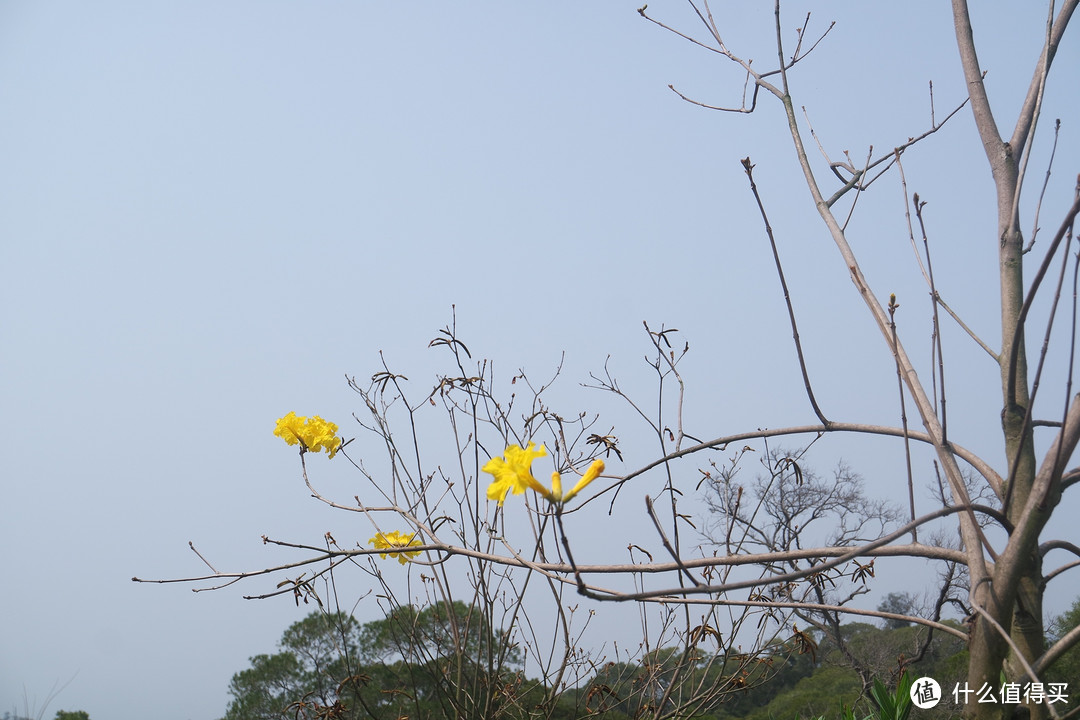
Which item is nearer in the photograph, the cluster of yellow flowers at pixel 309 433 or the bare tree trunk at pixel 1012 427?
the bare tree trunk at pixel 1012 427

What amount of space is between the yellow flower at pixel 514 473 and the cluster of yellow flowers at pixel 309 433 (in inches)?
50.6

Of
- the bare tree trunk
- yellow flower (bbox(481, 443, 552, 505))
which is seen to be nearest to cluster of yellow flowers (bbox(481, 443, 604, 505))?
yellow flower (bbox(481, 443, 552, 505))

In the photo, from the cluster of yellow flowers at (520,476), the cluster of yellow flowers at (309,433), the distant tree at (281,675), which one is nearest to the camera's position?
the cluster of yellow flowers at (520,476)

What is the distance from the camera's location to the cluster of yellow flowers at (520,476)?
0.99 meters

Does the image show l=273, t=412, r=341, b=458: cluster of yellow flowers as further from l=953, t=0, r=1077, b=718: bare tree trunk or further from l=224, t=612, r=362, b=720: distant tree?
l=224, t=612, r=362, b=720: distant tree

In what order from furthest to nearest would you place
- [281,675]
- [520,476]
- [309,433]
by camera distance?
[281,675], [309,433], [520,476]

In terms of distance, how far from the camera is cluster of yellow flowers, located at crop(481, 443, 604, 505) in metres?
0.99

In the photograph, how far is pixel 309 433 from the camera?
221cm

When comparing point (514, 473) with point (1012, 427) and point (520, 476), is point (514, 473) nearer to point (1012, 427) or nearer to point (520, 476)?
point (520, 476)

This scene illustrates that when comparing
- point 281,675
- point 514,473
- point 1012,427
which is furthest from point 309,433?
point 281,675

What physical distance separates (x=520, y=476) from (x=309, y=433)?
138 centimetres

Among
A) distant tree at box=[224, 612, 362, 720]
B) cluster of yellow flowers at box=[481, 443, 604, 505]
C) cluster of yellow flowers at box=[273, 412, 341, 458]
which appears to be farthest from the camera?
distant tree at box=[224, 612, 362, 720]

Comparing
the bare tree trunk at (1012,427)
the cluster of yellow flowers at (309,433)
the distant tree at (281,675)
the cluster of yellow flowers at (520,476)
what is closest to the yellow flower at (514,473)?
the cluster of yellow flowers at (520,476)

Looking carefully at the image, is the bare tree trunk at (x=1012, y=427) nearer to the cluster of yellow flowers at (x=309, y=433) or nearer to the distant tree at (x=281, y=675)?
the cluster of yellow flowers at (x=309, y=433)
